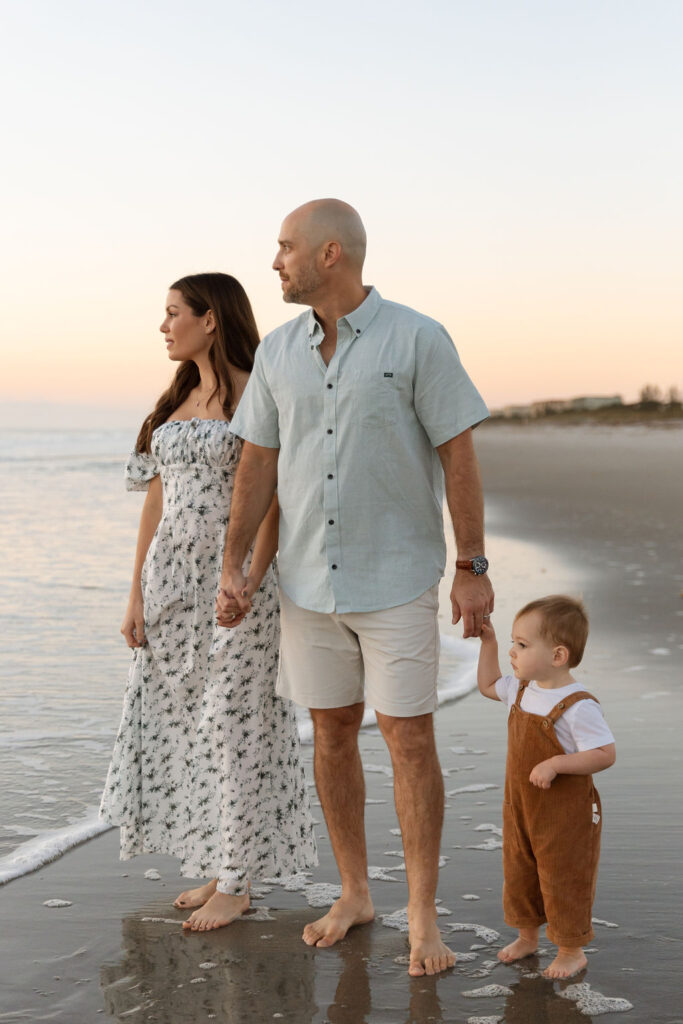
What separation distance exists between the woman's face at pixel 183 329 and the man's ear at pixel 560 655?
1.51m

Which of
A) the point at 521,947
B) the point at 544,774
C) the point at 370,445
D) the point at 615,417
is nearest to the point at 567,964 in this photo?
the point at 521,947

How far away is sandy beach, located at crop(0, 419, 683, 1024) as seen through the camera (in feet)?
8.87

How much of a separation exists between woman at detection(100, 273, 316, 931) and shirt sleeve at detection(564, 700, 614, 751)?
40.0 inches

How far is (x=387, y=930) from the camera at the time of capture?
3168 mm

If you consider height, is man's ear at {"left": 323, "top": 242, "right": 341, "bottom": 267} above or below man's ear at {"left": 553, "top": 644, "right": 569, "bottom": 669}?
above

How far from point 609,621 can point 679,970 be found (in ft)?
15.0

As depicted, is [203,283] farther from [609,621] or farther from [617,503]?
[617,503]

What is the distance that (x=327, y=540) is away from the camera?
120 inches

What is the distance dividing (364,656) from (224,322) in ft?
3.81

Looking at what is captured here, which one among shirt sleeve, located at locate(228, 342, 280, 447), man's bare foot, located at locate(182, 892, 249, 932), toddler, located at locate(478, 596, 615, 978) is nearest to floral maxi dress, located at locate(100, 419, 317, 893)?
man's bare foot, located at locate(182, 892, 249, 932)

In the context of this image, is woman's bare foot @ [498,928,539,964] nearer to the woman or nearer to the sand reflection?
the sand reflection

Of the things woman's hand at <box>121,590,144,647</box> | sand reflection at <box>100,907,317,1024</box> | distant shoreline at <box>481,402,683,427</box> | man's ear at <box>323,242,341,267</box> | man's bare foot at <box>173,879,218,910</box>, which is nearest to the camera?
sand reflection at <box>100,907,317,1024</box>

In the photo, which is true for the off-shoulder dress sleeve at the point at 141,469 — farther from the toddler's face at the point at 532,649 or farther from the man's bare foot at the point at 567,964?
the man's bare foot at the point at 567,964

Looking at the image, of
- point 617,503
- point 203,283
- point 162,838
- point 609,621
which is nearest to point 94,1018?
point 162,838
